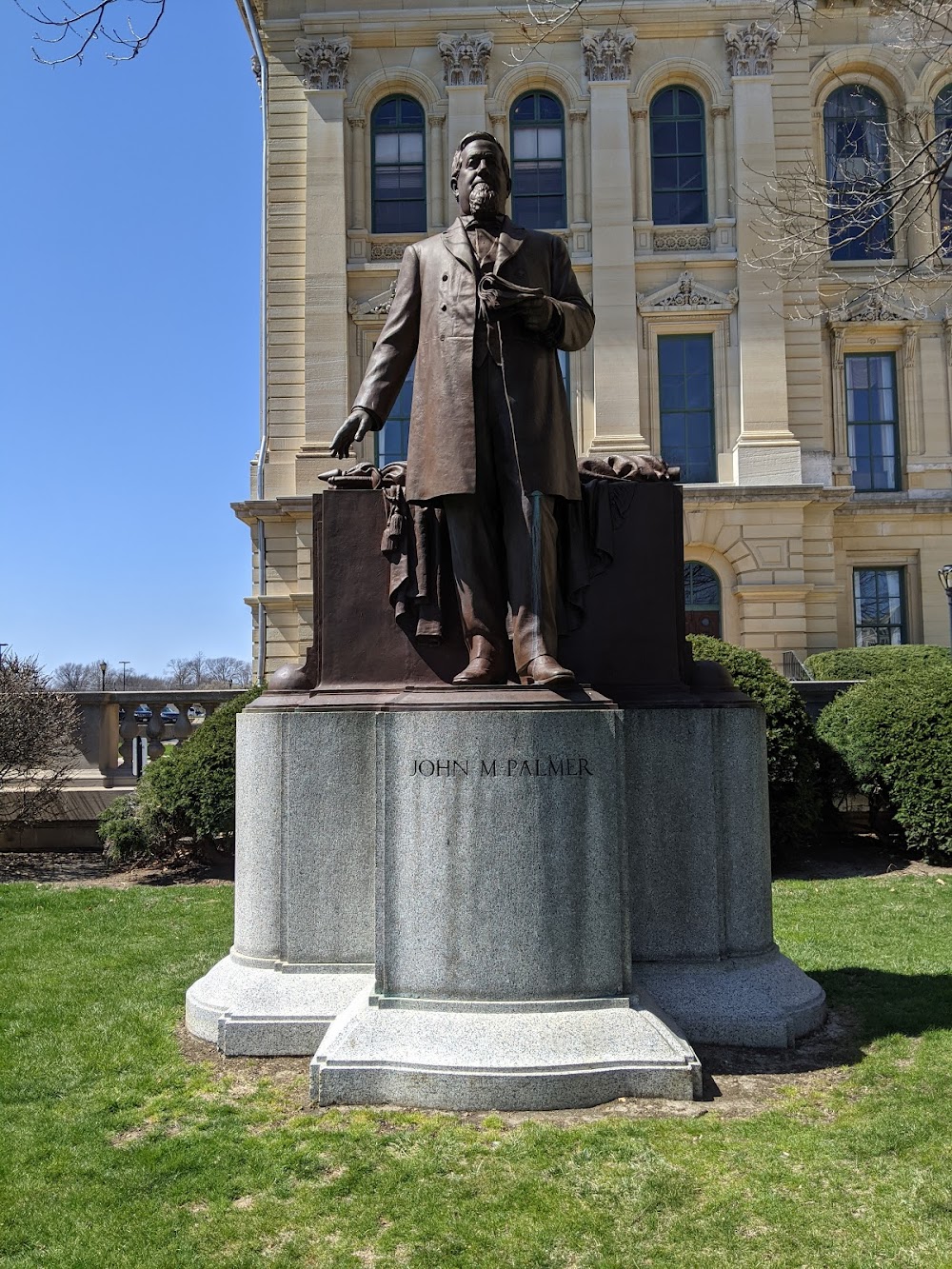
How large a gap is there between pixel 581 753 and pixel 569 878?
0.58m

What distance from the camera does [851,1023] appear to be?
19.1ft

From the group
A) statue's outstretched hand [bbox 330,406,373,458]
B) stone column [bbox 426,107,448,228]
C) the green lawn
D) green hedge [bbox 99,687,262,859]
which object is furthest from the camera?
stone column [bbox 426,107,448,228]

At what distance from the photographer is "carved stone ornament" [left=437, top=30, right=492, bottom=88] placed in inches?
1088

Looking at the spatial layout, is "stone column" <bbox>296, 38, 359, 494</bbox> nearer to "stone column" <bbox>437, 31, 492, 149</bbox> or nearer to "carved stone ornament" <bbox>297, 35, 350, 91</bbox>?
"carved stone ornament" <bbox>297, 35, 350, 91</bbox>

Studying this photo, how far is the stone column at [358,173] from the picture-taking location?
2823 centimetres

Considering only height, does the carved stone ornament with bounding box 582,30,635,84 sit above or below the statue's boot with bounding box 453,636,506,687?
above

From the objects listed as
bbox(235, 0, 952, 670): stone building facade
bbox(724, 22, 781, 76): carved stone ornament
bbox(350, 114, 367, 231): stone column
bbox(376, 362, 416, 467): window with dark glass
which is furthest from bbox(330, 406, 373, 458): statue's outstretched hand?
bbox(724, 22, 781, 76): carved stone ornament

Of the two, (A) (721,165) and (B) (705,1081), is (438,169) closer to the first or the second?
(A) (721,165)

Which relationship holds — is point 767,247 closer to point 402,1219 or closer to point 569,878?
point 569,878

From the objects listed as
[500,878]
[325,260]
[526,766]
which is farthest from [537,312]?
[325,260]

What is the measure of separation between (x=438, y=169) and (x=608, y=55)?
518cm

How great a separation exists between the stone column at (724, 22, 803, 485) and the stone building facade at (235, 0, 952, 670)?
0.05 metres

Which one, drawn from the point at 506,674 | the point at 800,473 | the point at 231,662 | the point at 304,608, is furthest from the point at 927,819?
the point at 231,662

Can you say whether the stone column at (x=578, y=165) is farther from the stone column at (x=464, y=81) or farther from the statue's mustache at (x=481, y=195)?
the statue's mustache at (x=481, y=195)
